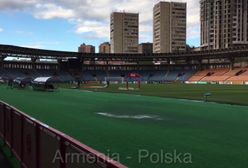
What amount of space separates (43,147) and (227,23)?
18897cm

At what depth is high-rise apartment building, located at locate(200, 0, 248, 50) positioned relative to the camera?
184 m

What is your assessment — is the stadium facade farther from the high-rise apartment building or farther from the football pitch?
the football pitch

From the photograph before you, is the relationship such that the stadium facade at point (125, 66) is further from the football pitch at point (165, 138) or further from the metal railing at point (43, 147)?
the metal railing at point (43, 147)

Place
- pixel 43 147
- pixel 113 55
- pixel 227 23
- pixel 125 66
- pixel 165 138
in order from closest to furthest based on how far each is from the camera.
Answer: pixel 43 147, pixel 165 138, pixel 113 55, pixel 125 66, pixel 227 23

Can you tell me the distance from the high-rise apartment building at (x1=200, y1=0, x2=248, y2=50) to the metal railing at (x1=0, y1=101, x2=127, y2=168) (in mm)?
175111

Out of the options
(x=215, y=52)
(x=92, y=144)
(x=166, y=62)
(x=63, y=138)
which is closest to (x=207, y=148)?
(x=92, y=144)

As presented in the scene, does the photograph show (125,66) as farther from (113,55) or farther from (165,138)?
(165,138)

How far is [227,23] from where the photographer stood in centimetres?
18950

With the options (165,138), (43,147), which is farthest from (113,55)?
(43,147)

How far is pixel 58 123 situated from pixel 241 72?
351 feet

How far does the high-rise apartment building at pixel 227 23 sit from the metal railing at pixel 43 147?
175111mm

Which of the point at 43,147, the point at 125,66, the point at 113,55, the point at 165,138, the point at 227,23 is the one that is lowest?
the point at 165,138

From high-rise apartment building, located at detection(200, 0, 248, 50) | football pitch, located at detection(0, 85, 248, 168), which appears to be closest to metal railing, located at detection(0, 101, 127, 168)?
football pitch, located at detection(0, 85, 248, 168)

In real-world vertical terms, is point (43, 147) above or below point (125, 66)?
below
